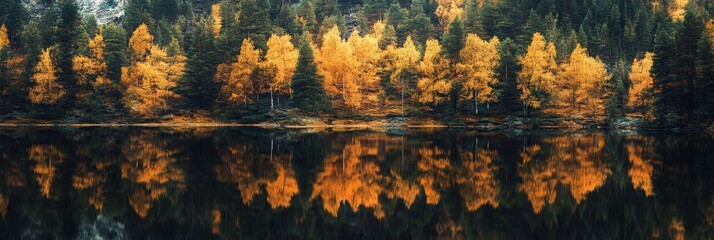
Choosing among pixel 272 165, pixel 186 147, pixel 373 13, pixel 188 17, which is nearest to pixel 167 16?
pixel 188 17

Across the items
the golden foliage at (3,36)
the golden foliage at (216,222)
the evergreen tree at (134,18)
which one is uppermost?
the evergreen tree at (134,18)

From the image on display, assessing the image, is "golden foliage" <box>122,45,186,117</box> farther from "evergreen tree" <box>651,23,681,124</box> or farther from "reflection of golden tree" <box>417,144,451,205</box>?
"evergreen tree" <box>651,23,681,124</box>

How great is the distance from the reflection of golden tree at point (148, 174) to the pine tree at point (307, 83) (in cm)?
4972

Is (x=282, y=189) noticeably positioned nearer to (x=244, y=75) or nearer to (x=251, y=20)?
(x=244, y=75)

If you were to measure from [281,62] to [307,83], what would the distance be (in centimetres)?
616

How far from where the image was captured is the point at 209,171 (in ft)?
96.3

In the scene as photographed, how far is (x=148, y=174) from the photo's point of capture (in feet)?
92.3

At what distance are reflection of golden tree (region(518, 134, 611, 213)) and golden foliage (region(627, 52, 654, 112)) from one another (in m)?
53.6

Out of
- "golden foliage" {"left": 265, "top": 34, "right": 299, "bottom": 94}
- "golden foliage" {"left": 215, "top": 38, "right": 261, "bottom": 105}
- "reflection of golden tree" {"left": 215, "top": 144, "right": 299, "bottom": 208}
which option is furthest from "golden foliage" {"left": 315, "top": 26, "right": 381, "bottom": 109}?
"reflection of golden tree" {"left": 215, "top": 144, "right": 299, "bottom": 208}

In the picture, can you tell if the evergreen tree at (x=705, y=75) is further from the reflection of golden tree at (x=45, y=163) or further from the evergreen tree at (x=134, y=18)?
the evergreen tree at (x=134, y=18)

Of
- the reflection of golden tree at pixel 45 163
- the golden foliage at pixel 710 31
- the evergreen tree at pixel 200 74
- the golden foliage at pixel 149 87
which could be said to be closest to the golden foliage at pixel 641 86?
the golden foliage at pixel 710 31

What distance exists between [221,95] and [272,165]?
229 ft

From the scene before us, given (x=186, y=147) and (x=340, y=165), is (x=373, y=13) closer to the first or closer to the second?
(x=186, y=147)

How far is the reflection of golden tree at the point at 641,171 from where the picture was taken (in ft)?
82.4
